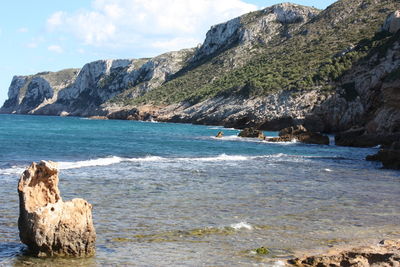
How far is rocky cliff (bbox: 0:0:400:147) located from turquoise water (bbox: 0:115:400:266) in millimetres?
27068

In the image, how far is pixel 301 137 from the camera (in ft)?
206

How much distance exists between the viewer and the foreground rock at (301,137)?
59.2 m

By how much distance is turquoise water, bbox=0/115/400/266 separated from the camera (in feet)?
42.2

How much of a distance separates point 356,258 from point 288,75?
96636mm

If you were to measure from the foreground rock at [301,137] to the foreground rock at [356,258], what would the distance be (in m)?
47.5

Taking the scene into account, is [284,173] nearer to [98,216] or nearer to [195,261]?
[98,216]

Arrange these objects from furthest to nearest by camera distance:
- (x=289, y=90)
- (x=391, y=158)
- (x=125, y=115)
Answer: (x=125, y=115)
(x=289, y=90)
(x=391, y=158)

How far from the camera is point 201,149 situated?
162 feet

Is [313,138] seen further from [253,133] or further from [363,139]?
[253,133]


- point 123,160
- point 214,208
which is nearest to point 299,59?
point 123,160

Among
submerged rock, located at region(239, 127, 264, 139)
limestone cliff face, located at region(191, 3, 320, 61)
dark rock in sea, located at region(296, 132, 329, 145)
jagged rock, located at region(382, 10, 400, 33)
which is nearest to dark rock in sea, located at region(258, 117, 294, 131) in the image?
submerged rock, located at region(239, 127, 264, 139)

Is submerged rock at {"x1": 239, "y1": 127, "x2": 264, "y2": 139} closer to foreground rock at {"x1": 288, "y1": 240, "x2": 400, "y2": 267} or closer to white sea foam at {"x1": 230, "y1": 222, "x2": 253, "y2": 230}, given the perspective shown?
white sea foam at {"x1": 230, "y1": 222, "x2": 253, "y2": 230}

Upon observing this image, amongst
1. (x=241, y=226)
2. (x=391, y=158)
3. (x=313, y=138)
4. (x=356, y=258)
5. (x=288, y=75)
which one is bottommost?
(x=241, y=226)

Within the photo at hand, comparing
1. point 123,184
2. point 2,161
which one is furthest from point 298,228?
point 2,161
